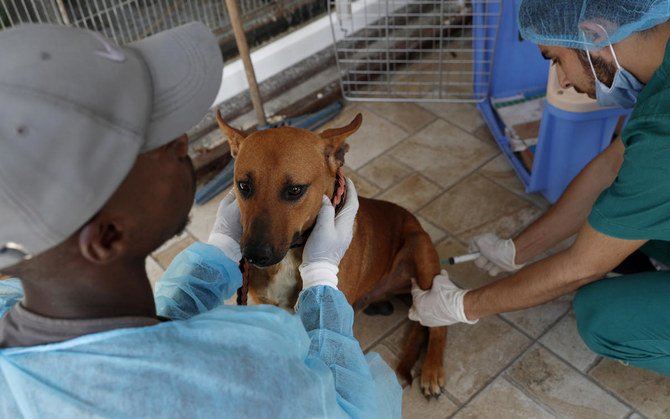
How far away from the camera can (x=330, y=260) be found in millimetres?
2352

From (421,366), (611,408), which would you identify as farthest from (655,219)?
(421,366)

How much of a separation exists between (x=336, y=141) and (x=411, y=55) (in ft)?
9.80

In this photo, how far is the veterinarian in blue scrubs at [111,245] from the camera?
1.08 metres

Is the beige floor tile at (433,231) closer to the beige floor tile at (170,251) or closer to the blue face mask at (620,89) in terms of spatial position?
the blue face mask at (620,89)

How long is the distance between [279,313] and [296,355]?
0.37ft

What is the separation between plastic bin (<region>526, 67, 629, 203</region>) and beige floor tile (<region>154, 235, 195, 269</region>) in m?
2.33

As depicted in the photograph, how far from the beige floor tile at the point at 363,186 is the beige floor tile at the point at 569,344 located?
149 centimetres

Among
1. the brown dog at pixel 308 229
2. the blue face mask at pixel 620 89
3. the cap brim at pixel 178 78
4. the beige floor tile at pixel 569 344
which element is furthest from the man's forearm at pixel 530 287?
the cap brim at pixel 178 78

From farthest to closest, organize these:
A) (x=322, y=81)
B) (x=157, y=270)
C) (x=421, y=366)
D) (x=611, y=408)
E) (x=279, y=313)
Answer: (x=322, y=81), (x=157, y=270), (x=421, y=366), (x=611, y=408), (x=279, y=313)

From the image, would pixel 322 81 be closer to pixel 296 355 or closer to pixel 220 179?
pixel 220 179

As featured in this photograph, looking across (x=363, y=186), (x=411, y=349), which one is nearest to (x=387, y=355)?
(x=411, y=349)

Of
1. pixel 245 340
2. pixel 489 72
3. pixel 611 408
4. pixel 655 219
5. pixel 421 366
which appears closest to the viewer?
pixel 245 340

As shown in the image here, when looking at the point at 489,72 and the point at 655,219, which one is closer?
the point at 655,219

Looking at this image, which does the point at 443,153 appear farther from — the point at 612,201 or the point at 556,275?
the point at 612,201
